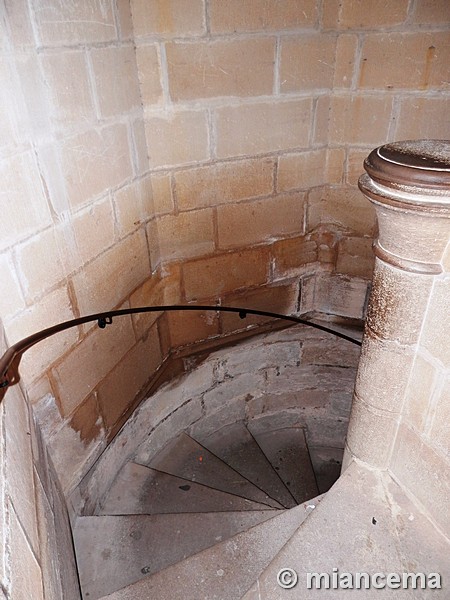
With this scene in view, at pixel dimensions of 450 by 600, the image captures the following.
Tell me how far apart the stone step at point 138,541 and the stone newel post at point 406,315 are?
0.89m

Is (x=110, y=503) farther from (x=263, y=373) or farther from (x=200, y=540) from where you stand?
(x=263, y=373)

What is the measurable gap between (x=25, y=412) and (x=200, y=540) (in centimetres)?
109

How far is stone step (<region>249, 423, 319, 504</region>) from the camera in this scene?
10.4 feet

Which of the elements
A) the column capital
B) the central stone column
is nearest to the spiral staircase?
the central stone column

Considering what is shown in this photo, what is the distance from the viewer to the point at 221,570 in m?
1.69

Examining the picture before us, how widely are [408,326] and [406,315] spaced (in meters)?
0.04

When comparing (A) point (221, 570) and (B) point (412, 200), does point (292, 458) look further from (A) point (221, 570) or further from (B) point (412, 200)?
(B) point (412, 200)

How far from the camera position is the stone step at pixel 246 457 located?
3080mm

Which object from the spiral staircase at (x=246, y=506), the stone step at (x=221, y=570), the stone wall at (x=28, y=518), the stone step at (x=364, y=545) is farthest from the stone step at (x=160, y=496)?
the stone step at (x=364, y=545)

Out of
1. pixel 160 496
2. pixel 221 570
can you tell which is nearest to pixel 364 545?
pixel 221 570

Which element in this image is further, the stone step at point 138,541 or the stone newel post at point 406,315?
the stone step at point 138,541

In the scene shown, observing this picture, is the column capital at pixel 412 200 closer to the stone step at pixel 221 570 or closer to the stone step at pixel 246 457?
the stone step at pixel 221 570

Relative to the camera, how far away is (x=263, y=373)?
3.25m

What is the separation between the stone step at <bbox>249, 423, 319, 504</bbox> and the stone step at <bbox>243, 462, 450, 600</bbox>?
1.61 meters
